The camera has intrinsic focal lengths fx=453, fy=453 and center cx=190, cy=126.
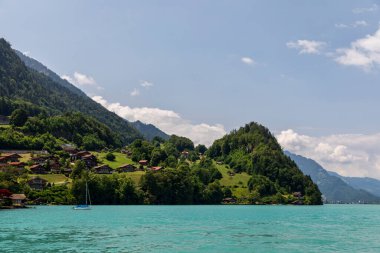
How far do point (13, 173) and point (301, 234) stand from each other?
464 ft

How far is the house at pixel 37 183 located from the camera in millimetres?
184875

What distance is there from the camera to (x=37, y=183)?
187375mm

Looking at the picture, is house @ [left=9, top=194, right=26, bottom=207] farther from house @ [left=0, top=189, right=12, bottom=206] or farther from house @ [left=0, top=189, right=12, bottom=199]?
house @ [left=0, top=189, right=12, bottom=199]

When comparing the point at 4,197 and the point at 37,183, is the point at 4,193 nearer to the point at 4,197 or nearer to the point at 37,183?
the point at 4,197

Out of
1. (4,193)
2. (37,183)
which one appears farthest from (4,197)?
(37,183)

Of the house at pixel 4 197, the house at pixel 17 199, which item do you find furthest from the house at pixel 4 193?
the house at pixel 17 199

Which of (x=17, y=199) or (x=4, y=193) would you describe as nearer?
(x=4, y=193)

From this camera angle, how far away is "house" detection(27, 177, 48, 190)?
18488cm

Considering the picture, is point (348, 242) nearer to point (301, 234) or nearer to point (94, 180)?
point (301, 234)

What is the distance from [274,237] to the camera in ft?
233

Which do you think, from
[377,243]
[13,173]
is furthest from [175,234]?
[13,173]

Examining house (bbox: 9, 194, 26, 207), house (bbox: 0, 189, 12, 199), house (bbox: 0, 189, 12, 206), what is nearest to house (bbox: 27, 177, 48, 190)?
house (bbox: 9, 194, 26, 207)

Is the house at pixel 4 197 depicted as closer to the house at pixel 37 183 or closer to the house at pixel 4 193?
the house at pixel 4 193

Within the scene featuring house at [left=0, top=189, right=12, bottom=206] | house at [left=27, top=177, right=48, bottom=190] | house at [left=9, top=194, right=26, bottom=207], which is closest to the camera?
house at [left=0, top=189, right=12, bottom=206]
